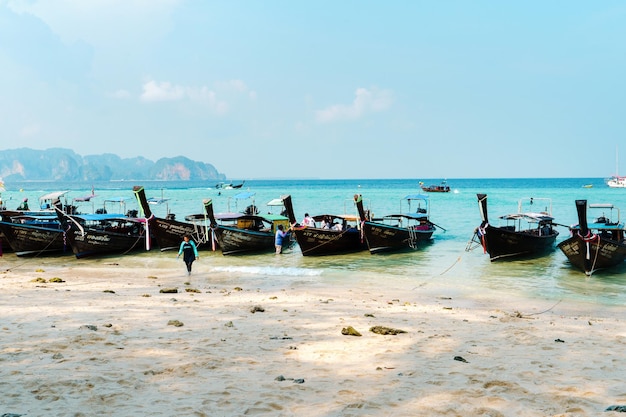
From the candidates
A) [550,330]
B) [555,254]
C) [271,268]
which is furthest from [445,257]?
[550,330]

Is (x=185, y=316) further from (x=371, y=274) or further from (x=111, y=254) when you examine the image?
(x=111, y=254)

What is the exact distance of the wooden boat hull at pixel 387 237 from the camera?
24672 millimetres

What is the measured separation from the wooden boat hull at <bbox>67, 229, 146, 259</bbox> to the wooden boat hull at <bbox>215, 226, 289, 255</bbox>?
444 cm

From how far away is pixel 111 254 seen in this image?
25.0 meters

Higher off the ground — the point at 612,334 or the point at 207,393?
the point at 207,393

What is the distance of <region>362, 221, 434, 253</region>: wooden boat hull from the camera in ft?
80.9

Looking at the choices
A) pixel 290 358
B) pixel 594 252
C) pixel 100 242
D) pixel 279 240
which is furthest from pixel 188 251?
pixel 594 252

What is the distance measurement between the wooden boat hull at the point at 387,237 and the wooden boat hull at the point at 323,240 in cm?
89

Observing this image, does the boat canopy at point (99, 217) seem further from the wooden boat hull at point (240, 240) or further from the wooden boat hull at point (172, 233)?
the wooden boat hull at point (240, 240)

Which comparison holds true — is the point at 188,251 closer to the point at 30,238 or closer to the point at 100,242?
the point at 100,242

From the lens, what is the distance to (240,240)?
81.6 feet

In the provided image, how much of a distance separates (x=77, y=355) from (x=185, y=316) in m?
3.11

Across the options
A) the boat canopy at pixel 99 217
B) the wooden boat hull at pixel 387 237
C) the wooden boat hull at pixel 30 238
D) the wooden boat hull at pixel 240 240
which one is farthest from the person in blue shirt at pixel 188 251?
the wooden boat hull at pixel 30 238

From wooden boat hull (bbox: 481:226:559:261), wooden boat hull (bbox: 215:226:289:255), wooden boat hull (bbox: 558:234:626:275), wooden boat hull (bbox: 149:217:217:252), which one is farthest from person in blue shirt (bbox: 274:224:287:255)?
wooden boat hull (bbox: 558:234:626:275)
